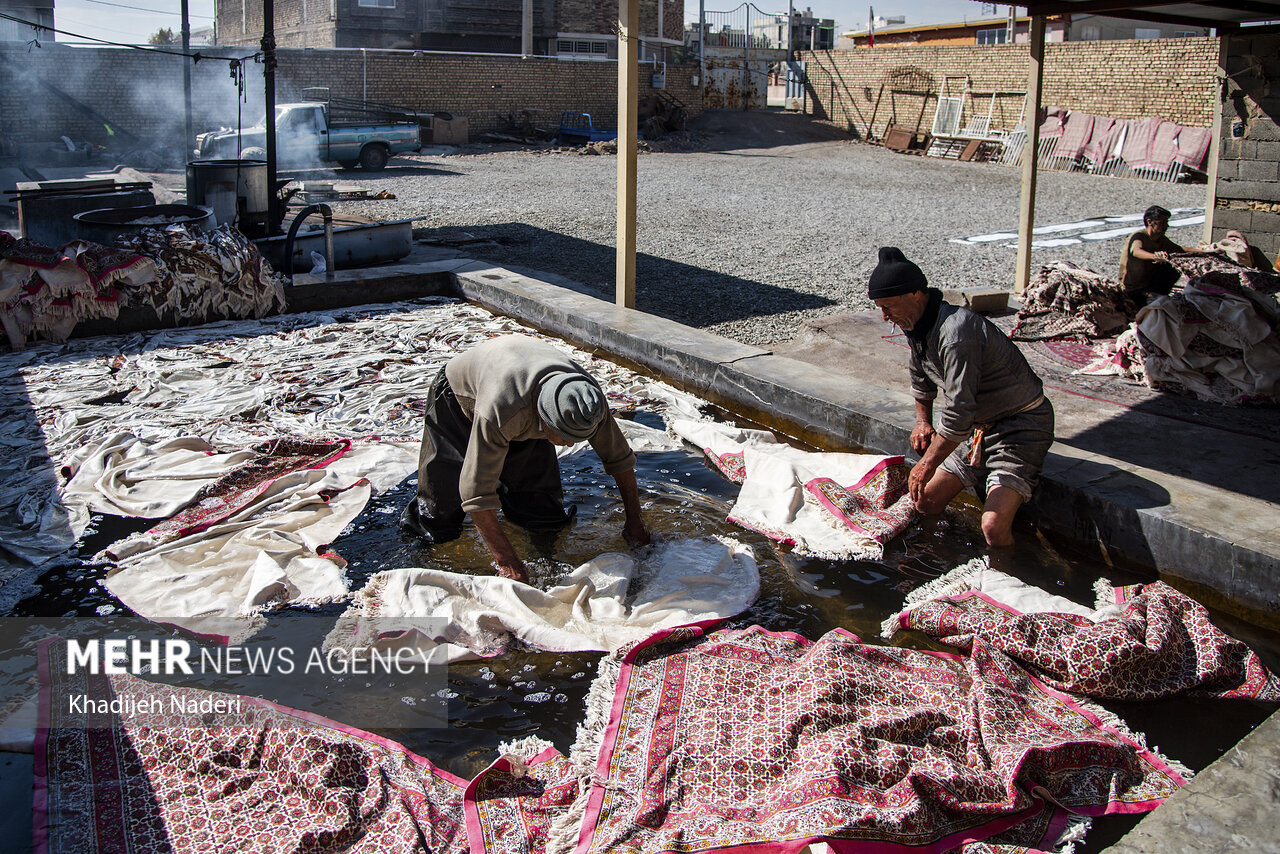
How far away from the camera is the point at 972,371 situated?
12.5 ft

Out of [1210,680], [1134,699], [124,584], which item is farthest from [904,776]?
[124,584]

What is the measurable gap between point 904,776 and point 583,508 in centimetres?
228

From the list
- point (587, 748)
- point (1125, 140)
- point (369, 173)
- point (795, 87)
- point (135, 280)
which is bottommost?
point (587, 748)

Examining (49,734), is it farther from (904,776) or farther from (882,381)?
(882,381)

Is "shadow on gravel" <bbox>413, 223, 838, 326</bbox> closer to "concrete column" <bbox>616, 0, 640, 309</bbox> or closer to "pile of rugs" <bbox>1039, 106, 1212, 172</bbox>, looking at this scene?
"concrete column" <bbox>616, 0, 640, 309</bbox>

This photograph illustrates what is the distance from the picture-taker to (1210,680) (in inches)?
120

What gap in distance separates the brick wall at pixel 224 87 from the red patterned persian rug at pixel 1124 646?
24254 mm

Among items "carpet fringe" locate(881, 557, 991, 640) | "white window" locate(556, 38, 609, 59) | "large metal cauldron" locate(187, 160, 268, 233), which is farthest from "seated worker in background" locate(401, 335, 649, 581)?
"white window" locate(556, 38, 609, 59)

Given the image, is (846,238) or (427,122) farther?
(427,122)

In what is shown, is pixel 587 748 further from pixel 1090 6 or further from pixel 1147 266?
pixel 1090 6

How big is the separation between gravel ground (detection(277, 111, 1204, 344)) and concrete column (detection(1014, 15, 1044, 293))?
32.9 inches

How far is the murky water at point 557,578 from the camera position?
9.54 feet

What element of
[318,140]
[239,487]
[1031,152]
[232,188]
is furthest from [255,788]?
[318,140]

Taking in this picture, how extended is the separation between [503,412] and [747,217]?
1062 centimetres
